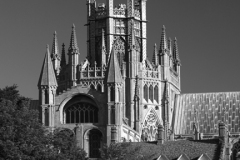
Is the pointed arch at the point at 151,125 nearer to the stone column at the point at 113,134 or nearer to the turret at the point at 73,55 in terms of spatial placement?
the turret at the point at 73,55

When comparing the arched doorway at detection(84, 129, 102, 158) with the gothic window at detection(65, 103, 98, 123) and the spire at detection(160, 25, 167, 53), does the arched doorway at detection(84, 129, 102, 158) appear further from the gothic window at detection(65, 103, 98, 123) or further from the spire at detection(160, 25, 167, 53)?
the spire at detection(160, 25, 167, 53)

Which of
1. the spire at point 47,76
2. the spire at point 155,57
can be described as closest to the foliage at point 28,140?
the spire at point 47,76

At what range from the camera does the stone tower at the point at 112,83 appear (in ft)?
412

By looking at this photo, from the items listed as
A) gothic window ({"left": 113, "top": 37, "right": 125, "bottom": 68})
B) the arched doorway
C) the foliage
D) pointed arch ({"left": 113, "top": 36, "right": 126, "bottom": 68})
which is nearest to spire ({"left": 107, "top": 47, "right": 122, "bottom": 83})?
the arched doorway

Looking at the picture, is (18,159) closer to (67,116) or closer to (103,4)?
(67,116)

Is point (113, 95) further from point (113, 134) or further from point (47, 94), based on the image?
point (47, 94)

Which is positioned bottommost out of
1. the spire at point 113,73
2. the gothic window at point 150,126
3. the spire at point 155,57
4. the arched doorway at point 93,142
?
the arched doorway at point 93,142

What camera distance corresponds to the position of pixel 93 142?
126 m

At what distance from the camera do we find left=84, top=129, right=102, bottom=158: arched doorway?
12531 cm

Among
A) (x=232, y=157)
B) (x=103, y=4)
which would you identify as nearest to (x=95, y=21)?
(x=103, y=4)

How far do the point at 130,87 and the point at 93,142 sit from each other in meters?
17.8

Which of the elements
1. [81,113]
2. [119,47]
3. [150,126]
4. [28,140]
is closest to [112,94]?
[81,113]

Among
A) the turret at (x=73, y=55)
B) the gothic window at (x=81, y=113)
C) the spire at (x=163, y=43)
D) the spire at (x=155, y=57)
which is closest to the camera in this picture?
the gothic window at (x=81, y=113)

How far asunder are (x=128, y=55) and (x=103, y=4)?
39.0ft
